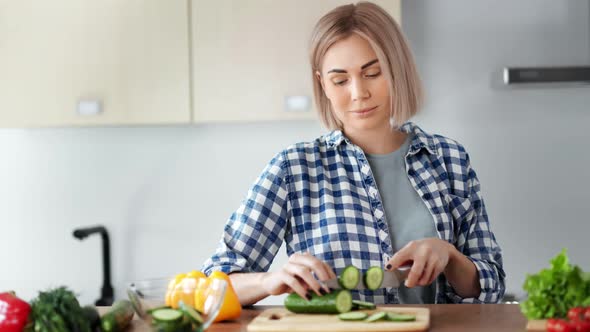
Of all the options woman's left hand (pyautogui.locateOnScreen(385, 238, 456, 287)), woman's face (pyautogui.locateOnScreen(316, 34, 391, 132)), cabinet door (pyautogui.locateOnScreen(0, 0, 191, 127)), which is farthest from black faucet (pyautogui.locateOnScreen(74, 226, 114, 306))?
woman's left hand (pyautogui.locateOnScreen(385, 238, 456, 287))

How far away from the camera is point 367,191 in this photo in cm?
191

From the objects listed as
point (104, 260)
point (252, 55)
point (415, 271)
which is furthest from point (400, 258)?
point (104, 260)

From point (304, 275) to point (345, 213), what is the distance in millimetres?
397

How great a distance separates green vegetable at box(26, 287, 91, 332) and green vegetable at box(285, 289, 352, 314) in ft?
1.25

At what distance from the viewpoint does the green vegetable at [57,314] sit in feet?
4.20

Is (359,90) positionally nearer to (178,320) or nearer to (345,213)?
(345,213)

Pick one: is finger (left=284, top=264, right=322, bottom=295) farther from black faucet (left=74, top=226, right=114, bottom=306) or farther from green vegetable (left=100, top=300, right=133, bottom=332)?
black faucet (left=74, top=226, right=114, bottom=306)

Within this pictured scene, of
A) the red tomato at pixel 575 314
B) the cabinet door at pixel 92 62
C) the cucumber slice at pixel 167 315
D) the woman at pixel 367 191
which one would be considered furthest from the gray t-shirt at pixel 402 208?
the cabinet door at pixel 92 62

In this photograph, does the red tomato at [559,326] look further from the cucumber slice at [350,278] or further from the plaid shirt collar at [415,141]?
the plaid shirt collar at [415,141]

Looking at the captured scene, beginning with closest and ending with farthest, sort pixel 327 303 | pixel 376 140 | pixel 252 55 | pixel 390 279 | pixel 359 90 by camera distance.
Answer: pixel 327 303, pixel 390 279, pixel 359 90, pixel 376 140, pixel 252 55

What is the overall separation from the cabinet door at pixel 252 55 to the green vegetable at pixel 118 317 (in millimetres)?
1302

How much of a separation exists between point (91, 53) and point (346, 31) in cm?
122

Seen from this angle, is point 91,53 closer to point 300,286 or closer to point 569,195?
point 300,286

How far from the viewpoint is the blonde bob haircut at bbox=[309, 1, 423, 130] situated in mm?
1846
